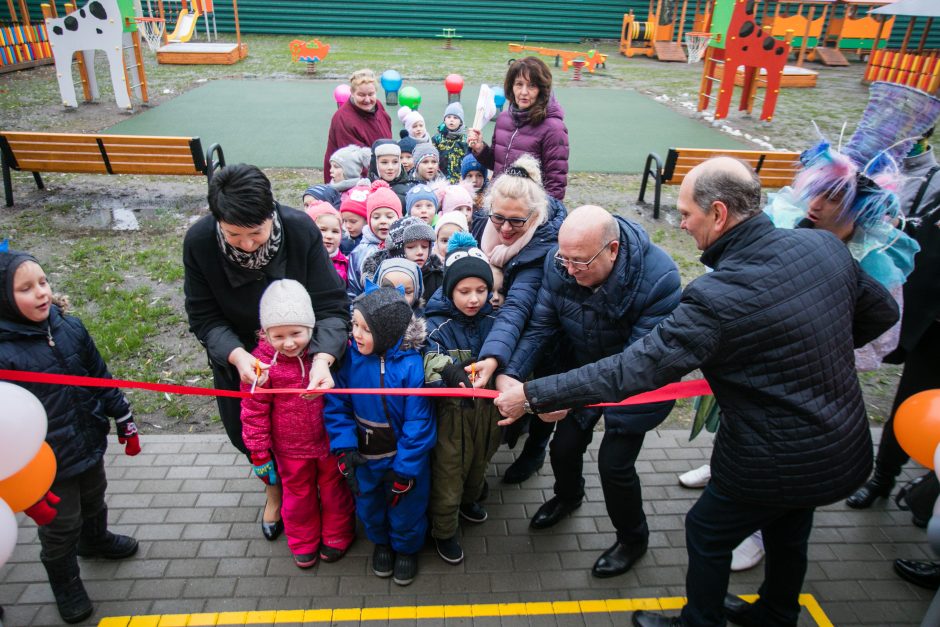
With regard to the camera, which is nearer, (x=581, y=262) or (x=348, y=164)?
(x=581, y=262)

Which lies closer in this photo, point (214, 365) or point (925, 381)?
point (214, 365)

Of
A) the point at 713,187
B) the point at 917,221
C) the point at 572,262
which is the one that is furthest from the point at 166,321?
the point at 917,221

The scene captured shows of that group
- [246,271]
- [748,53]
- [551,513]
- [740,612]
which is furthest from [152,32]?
[740,612]

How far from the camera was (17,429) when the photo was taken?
2297 mm

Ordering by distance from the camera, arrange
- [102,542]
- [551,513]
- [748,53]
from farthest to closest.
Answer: [748,53]
[551,513]
[102,542]

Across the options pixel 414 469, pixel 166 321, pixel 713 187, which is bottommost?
pixel 166 321

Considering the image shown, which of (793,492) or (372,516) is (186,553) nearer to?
(372,516)

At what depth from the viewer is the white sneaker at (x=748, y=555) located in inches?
137

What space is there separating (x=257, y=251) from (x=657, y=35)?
26.6m

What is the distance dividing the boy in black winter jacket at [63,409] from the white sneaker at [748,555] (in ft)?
11.3

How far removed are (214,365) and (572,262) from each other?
196cm

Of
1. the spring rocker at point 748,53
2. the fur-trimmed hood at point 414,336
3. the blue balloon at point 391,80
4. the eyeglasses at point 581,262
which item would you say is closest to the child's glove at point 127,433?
the fur-trimmed hood at point 414,336

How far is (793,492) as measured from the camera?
2.42 metres

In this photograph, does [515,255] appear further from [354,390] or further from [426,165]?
[426,165]
